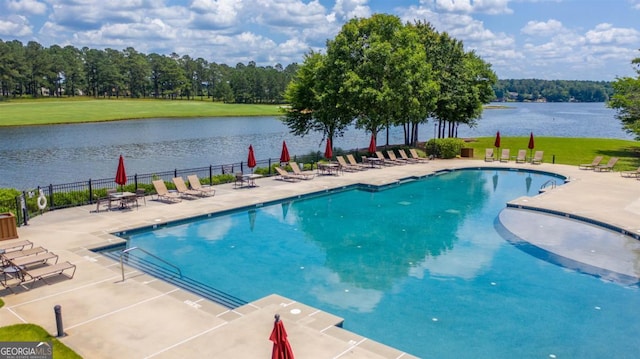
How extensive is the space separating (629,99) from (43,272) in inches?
1744

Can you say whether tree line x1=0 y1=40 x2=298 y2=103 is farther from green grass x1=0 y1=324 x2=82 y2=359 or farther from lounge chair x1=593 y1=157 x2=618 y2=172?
green grass x1=0 y1=324 x2=82 y2=359

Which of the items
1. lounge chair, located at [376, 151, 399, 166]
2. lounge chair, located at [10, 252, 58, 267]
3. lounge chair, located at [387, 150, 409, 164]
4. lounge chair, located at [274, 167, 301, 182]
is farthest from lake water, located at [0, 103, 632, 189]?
lounge chair, located at [10, 252, 58, 267]

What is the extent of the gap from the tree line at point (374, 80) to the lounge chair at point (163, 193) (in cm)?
1496

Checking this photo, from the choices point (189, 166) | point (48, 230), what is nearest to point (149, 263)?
point (48, 230)

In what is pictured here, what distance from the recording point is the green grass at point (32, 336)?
26.4 feet

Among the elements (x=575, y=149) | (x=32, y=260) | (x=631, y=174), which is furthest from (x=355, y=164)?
(x=575, y=149)

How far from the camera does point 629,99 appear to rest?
3984 cm

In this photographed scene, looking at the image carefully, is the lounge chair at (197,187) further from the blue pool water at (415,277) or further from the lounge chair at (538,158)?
the lounge chair at (538,158)

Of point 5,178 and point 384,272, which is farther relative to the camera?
point 5,178

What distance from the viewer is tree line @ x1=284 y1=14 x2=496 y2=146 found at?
3241cm

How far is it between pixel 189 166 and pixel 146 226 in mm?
19491

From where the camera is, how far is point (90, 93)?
130 m

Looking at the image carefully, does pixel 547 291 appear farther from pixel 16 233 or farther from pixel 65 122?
pixel 65 122

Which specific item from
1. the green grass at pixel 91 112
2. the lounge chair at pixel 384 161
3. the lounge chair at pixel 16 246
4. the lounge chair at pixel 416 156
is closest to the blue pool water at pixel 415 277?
the lounge chair at pixel 16 246
